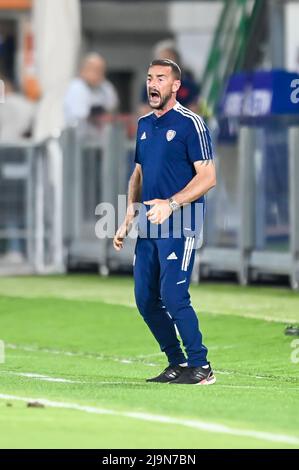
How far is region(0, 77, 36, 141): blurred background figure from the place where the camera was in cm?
2672

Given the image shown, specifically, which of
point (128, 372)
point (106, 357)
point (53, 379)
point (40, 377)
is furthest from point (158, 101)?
point (106, 357)

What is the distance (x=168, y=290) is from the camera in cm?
1233

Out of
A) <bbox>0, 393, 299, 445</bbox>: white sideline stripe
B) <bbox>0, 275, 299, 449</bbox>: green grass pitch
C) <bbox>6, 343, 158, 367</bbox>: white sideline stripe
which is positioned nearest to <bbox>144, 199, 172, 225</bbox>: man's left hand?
<bbox>0, 275, 299, 449</bbox>: green grass pitch

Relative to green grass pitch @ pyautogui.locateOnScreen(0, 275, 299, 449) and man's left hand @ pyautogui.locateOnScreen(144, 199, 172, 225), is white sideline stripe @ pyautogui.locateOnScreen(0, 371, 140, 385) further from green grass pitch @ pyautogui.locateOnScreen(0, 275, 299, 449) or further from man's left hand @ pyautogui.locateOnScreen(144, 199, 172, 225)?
man's left hand @ pyautogui.locateOnScreen(144, 199, 172, 225)

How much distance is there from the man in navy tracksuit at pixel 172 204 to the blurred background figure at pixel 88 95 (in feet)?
40.3

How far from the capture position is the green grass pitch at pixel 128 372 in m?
9.72

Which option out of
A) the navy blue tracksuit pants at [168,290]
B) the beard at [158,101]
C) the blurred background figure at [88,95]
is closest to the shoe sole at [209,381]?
the navy blue tracksuit pants at [168,290]

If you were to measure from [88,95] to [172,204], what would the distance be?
13042 mm

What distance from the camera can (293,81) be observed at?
67.6 ft

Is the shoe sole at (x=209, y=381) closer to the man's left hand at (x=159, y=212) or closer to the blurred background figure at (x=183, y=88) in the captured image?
the man's left hand at (x=159, y=212)

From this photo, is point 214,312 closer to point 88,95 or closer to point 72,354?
point 72,354

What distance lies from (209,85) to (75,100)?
7.99 ft

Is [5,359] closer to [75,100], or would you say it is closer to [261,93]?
[261,93]
